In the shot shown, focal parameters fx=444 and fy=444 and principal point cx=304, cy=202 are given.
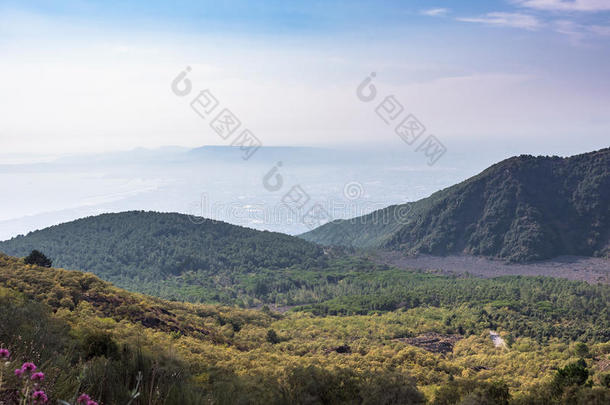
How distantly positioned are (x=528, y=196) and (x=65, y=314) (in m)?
107

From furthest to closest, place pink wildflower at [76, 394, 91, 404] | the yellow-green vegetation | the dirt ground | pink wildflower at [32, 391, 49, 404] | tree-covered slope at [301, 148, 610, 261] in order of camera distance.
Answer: tree-covered slope at [301, 148, 610, 261] → the dirt ground → the yellow-green vegetation → pink wildflower at [76, 394, 91, 404] → pink wildflower at [32, 391, 49, 404]

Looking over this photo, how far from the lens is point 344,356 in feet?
77.8

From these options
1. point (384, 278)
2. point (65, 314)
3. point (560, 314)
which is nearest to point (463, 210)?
point (384, 278)

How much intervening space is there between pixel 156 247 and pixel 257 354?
64443mm

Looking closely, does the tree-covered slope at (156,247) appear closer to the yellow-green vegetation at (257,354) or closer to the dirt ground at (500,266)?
the dirt ground at (500,266)

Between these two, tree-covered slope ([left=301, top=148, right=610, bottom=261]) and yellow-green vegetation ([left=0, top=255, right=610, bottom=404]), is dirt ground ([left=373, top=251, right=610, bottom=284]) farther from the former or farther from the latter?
yellow-green vegetation ([left=0, top=255, right=610, bottom=404])

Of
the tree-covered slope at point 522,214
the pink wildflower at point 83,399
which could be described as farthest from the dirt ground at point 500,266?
the pink wildflower at point 83,399

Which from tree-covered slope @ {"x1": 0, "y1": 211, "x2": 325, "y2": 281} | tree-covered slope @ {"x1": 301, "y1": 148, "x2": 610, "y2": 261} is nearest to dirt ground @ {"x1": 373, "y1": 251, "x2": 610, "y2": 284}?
tree-covered slope @ {"x1": 301, "y1": 148, "x2": 610, "y2": 261}

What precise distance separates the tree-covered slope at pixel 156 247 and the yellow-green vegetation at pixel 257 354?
35269mm

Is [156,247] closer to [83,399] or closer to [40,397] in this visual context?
[83,399]

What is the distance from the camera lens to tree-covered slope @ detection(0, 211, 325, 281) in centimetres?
7362

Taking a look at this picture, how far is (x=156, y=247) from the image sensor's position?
81.1m

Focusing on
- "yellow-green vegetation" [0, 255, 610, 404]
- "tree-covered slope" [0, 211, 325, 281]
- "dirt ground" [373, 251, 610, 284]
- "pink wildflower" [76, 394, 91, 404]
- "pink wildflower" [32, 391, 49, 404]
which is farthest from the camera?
"dirt ground" [373, 251, 610, 284]

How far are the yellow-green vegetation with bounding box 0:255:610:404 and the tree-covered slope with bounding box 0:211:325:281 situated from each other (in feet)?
116
